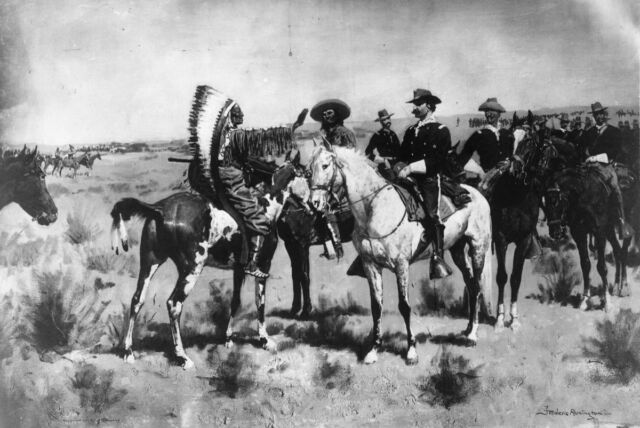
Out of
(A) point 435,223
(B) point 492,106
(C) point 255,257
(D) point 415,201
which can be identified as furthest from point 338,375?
(B) point 492,106

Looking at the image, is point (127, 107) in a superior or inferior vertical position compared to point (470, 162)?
superior

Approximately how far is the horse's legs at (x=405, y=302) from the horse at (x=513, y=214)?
900mm

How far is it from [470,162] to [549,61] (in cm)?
138

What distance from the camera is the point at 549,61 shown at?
23.1 ft

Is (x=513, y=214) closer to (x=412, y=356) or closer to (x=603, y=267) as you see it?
(x=603, y=267)

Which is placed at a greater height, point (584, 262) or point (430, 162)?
point (430, 162)

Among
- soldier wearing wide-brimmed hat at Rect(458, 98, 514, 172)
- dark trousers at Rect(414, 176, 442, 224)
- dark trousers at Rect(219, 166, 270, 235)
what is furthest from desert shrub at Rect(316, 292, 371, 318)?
soldier wearing wide-brimmed hat at Rect(458, 98, 514, 172)

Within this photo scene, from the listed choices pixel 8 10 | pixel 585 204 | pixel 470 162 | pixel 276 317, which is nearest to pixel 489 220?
pixel 470 162

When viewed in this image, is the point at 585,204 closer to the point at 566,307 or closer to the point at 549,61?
the point at 566,307

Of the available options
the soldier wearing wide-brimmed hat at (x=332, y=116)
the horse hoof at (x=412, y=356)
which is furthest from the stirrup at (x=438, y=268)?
the soldier wearing wide-brimmed hat at (x=332, y=116)

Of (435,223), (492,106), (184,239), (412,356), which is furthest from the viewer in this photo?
(492,106)

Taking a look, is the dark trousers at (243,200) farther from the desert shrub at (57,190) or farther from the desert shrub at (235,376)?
the desert shrub at (57,190)

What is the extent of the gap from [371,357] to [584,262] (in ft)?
7.88

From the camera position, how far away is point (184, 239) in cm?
653
